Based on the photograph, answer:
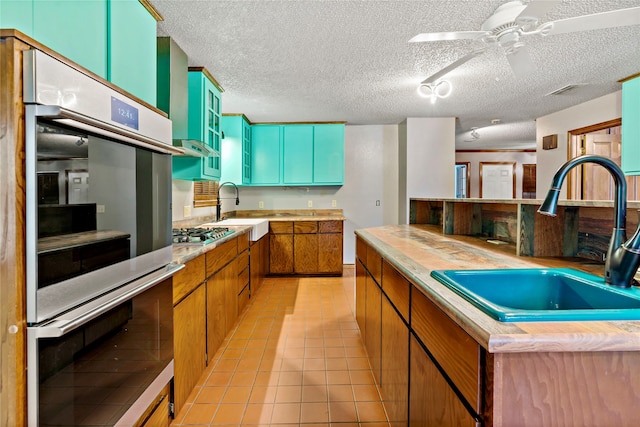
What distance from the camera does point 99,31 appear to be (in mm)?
1387

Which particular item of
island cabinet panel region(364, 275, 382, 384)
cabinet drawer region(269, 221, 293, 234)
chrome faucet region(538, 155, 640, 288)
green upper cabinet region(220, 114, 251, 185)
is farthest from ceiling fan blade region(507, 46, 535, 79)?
green upper cabinet region(220, 114, 251, 185)

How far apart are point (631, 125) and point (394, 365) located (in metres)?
3.71

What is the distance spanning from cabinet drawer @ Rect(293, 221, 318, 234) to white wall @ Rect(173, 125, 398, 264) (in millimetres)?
697

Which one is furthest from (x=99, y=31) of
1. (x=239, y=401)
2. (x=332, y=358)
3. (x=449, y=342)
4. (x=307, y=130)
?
(x=307, y=130)

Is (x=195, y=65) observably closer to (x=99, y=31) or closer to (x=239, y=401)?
(x=99, y=31)

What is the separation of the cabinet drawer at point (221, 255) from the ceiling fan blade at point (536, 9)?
2193 millimetres

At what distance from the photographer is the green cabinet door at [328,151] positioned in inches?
194

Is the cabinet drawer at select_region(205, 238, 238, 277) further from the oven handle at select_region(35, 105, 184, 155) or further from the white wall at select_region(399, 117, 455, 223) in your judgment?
the white wall at select_region(399, 117, 455, 223)

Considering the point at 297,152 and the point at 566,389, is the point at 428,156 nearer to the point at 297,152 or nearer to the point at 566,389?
the point at 297,152

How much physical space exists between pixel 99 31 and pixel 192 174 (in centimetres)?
151

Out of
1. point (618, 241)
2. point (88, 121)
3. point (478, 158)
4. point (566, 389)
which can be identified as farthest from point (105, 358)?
point (478, 158)

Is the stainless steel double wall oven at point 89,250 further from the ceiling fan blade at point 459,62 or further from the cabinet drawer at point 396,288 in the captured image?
the ceiling fan blade at point 459,62

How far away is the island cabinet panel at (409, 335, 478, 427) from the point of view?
0.85 m

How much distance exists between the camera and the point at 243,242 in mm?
3172
